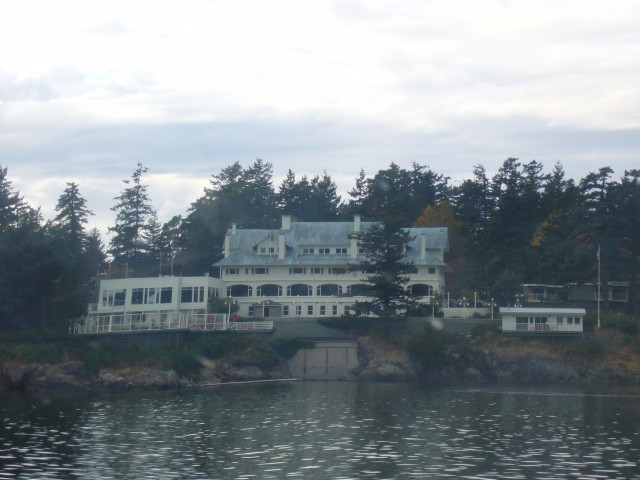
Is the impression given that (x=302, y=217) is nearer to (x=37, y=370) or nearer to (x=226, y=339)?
(x=226, y=339)

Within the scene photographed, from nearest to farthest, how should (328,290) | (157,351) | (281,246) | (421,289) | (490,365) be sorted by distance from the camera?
(157,351) → (490,365) → (421,289) → (328,290) → (281,246)

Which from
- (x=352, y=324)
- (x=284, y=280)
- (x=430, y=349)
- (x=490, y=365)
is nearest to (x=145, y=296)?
(x=284, y=280)

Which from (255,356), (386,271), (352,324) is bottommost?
(255,356)

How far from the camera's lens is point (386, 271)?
81.9 meters

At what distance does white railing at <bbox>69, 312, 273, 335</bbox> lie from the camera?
74.1m

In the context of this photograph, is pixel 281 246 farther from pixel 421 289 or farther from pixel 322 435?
pixel 322 435

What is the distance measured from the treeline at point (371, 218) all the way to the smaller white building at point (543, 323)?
628cm

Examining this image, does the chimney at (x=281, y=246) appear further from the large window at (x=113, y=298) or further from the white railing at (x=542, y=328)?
the white railing at (x=542, y=328)

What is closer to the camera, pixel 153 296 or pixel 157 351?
pixel 157 351

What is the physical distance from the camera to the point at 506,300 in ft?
274

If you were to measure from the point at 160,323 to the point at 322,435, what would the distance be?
3565 cm

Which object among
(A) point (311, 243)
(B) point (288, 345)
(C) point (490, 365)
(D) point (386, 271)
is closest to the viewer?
(C) point (490, 365)

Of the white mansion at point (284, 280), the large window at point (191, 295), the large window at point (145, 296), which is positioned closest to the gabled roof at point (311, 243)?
the white mansion at point (284, 280)

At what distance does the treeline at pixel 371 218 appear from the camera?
73.6 meters
